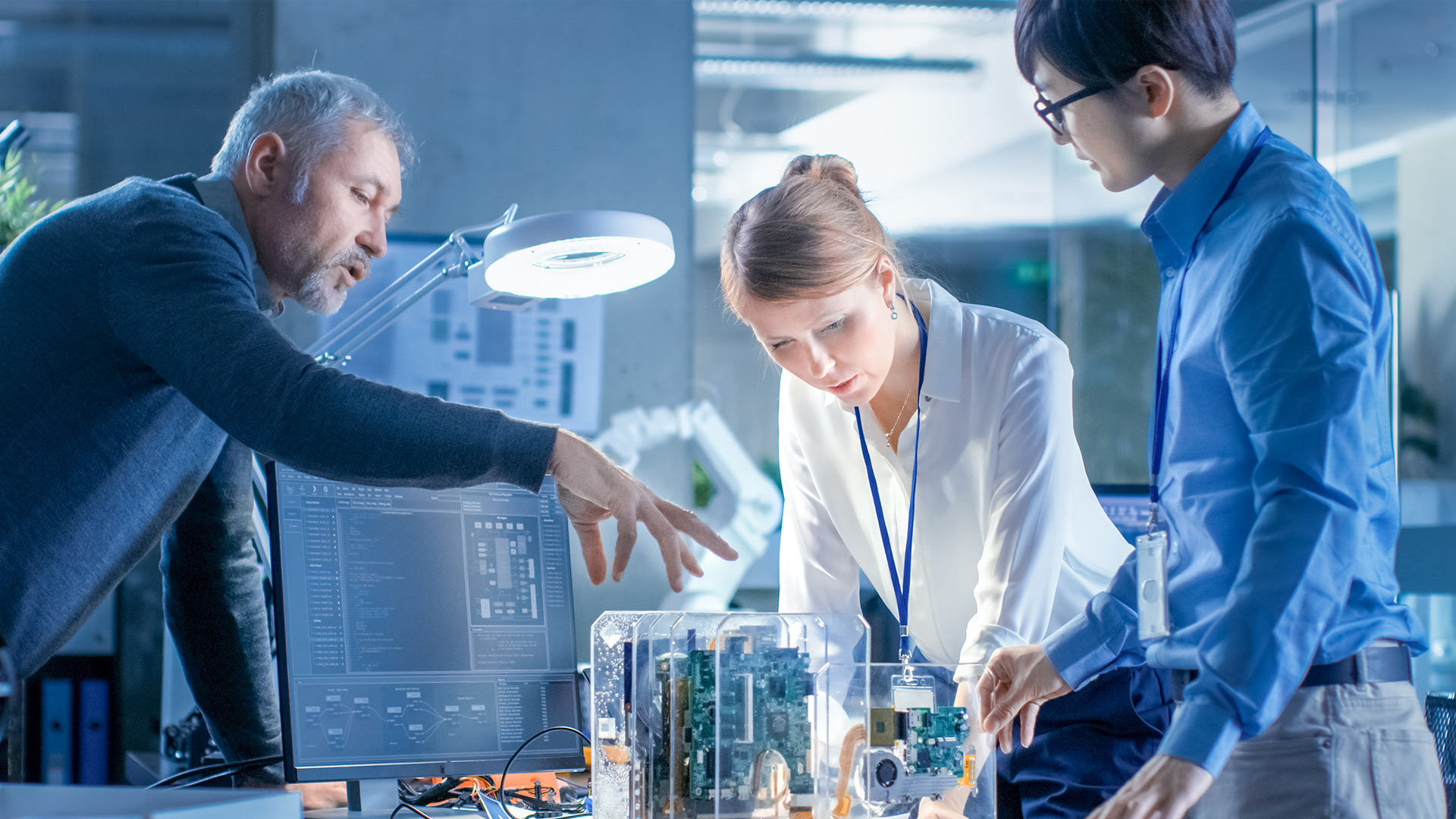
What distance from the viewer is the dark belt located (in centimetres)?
88

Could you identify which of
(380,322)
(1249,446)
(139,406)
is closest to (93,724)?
(380,322)

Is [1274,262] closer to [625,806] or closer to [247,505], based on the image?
[625,806]

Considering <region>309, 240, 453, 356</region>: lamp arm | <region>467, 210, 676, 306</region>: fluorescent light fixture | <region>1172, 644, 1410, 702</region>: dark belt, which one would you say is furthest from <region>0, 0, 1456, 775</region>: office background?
<region>1172, 644, 1410, 702</region>: dark belt

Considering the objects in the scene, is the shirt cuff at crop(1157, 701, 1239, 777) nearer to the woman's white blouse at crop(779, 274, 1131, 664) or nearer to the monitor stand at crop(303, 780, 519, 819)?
the woman's white blouse at crop(779, 274, 1131, 664)

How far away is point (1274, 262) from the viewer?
858mm

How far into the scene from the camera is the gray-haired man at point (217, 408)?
111cm

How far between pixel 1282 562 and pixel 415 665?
1.00 meters

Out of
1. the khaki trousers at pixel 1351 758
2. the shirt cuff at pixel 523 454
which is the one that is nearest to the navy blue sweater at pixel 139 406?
the shirt cuff at pixel 523 454

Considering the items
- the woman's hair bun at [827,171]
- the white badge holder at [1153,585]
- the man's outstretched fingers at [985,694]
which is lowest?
the man's outstretched fingers at [985,694]

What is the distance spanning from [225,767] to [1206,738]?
3.77 feet

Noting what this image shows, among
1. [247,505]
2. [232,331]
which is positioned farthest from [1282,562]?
[247,505]

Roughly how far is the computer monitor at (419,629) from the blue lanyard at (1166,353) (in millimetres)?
769

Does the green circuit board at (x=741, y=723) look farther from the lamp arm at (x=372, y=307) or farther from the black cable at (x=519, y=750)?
the lamp arm at (x=372, y=307)

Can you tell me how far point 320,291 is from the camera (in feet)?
5.11
